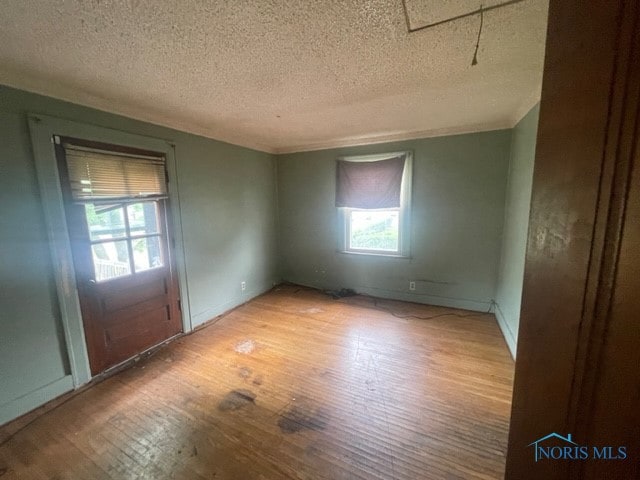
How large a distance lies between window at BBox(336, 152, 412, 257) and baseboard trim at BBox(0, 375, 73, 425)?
3.29 m

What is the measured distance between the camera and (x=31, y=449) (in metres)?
1.54

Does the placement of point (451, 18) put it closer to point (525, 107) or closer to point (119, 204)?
point (525, 107)

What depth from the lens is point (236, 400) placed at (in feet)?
6.26

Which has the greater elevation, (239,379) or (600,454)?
(600,454)

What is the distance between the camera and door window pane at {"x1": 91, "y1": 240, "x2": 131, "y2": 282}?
217 centimetres

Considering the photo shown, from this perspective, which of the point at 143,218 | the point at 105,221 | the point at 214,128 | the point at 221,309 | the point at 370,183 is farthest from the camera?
the point at 370,183

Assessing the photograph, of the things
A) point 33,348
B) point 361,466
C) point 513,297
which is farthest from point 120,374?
point 513,297

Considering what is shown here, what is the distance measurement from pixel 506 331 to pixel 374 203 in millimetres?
2147

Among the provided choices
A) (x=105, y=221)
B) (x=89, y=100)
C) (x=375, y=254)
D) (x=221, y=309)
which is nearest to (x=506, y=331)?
(x=375, y=254)

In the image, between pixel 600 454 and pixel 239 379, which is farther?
pixel 239 379

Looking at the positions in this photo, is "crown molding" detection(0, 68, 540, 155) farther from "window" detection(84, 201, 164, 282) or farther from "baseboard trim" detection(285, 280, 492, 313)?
"baseboard trim" detection(285, 280, 492, 313)

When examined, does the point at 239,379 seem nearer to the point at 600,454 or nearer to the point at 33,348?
the point at 33,348

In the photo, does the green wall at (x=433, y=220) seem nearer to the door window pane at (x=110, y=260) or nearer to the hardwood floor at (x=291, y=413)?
the hardwood floor at (x=291, y=413)

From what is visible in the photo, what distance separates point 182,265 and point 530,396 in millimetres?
3037
